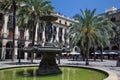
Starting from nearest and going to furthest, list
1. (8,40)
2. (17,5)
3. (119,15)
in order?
(17,5) → (8,40) → (119,15)

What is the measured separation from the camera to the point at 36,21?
132ft

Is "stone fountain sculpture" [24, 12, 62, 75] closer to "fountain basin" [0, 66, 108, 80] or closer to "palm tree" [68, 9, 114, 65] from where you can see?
"fountain basin" [0, 66, 108, 80]

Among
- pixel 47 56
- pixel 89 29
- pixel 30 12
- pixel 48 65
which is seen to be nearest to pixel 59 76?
pixel 48 65

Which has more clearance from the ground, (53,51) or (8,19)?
(8,19)

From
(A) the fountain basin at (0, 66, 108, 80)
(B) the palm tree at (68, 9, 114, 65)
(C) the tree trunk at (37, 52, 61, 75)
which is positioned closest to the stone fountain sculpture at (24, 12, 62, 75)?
(C) the tree trunk at (37, 52, 61, 75)

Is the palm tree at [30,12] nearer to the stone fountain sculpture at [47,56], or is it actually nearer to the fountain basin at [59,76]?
the fountain basin at [59,76]

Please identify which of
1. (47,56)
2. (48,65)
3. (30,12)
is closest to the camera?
(48,65)

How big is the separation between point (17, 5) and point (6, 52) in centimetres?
2084

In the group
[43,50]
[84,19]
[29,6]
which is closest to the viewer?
[43,50]

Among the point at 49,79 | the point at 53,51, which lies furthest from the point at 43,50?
the point at 49,79

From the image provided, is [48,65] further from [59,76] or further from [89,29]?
[89,29]

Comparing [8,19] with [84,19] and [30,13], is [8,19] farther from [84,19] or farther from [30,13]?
[84,19]

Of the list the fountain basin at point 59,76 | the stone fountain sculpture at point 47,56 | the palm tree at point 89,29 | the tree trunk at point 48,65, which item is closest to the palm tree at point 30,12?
the palm tree at point 89,29

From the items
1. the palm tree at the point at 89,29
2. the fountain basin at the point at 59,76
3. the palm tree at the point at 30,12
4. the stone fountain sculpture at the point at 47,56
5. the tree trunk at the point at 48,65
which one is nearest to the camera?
the fountain basin at the point at 59,76
